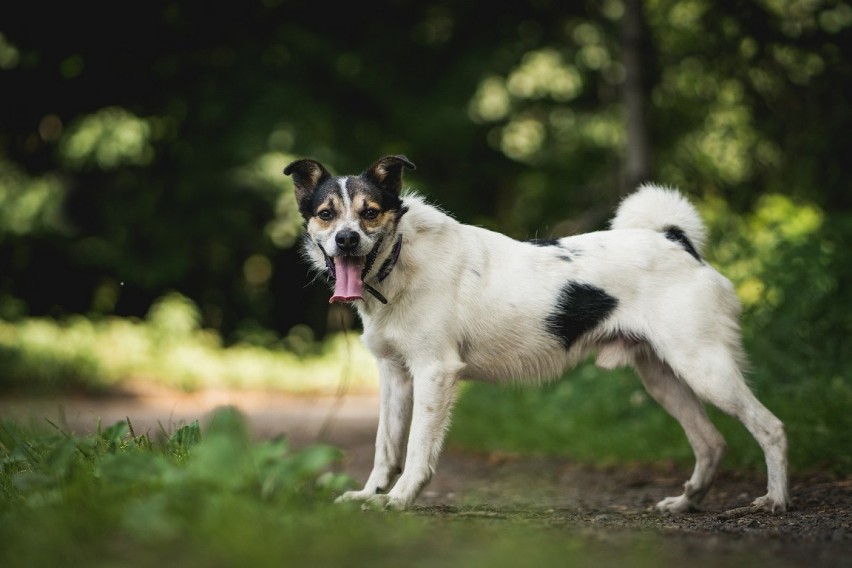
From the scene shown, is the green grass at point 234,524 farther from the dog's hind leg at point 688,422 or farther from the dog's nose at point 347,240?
the dog's hind leg at point 688,422

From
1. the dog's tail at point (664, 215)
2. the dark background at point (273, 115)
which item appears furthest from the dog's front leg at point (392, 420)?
the dark background at point (273, 115)

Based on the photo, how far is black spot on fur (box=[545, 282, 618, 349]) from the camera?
17.6 ft

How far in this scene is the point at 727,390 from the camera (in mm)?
5250

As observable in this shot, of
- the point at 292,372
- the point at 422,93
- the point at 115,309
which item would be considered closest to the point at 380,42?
the point at 422,93

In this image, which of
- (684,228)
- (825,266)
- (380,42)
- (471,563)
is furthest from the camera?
(380,42)

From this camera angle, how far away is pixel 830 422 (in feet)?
21.4

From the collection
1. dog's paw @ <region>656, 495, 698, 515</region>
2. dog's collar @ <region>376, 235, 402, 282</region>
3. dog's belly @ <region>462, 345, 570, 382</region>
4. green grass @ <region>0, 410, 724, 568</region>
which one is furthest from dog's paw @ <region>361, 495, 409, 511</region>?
dog's paw @ <region>656, 495, 698, 515</region>

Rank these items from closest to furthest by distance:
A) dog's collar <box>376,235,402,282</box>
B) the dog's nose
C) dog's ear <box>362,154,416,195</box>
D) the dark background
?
the dog's nose
dog's collar <box>376,235,402,282</box>
dog's ear <box>362,154,416,195</box>
the dark background

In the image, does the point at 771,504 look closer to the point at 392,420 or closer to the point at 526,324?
the point at 526,324

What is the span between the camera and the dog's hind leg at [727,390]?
17.2 ft

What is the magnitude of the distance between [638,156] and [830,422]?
591 centimetres

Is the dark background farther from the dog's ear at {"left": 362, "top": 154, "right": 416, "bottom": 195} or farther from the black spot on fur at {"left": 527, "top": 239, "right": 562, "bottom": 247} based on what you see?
the dog's ear at {"left": 362, "top": 154, "right": 416, "bottom": 195}

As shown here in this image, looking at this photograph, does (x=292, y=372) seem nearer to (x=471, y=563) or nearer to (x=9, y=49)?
(x=9, y=49)

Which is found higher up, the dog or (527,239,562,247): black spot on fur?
(527,239,562,247): black spot on fur
